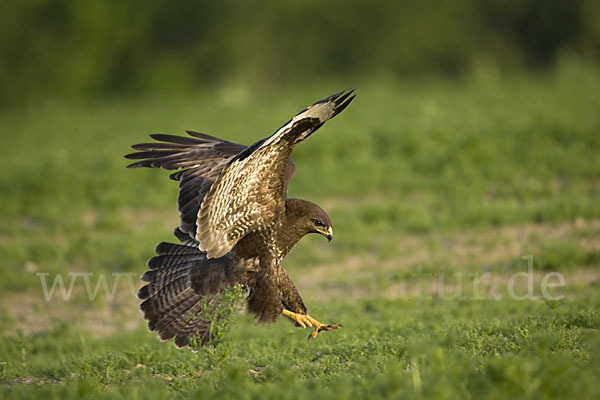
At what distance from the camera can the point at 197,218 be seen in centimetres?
525

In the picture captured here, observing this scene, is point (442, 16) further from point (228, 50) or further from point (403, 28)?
point (228, 50)

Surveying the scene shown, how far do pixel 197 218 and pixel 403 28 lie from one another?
2560 cm

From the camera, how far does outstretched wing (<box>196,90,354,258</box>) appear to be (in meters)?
4.96

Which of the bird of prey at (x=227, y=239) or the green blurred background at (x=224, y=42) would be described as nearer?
the bird of prey at (x=227, y=239)

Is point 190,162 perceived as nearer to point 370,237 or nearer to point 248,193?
point 248,193

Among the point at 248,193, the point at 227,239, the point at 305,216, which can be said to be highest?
the point at 248,193

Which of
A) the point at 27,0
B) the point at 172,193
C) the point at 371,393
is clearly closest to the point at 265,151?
the point at 371,393

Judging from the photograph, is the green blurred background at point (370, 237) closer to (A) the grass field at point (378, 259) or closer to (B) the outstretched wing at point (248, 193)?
(A) the grass field at point (378, 259)

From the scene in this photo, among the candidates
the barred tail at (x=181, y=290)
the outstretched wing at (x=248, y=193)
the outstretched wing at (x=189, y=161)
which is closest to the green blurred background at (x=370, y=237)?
the barred tail at (x=181, y=290)

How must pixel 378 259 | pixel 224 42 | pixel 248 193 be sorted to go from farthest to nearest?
pixel 224 42
pixel 378 259
pixel 248 193

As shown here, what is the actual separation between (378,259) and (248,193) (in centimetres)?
319

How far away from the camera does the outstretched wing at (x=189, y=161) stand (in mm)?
5705

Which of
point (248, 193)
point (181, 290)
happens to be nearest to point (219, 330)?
point (181, 290)

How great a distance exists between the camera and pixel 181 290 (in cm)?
569
